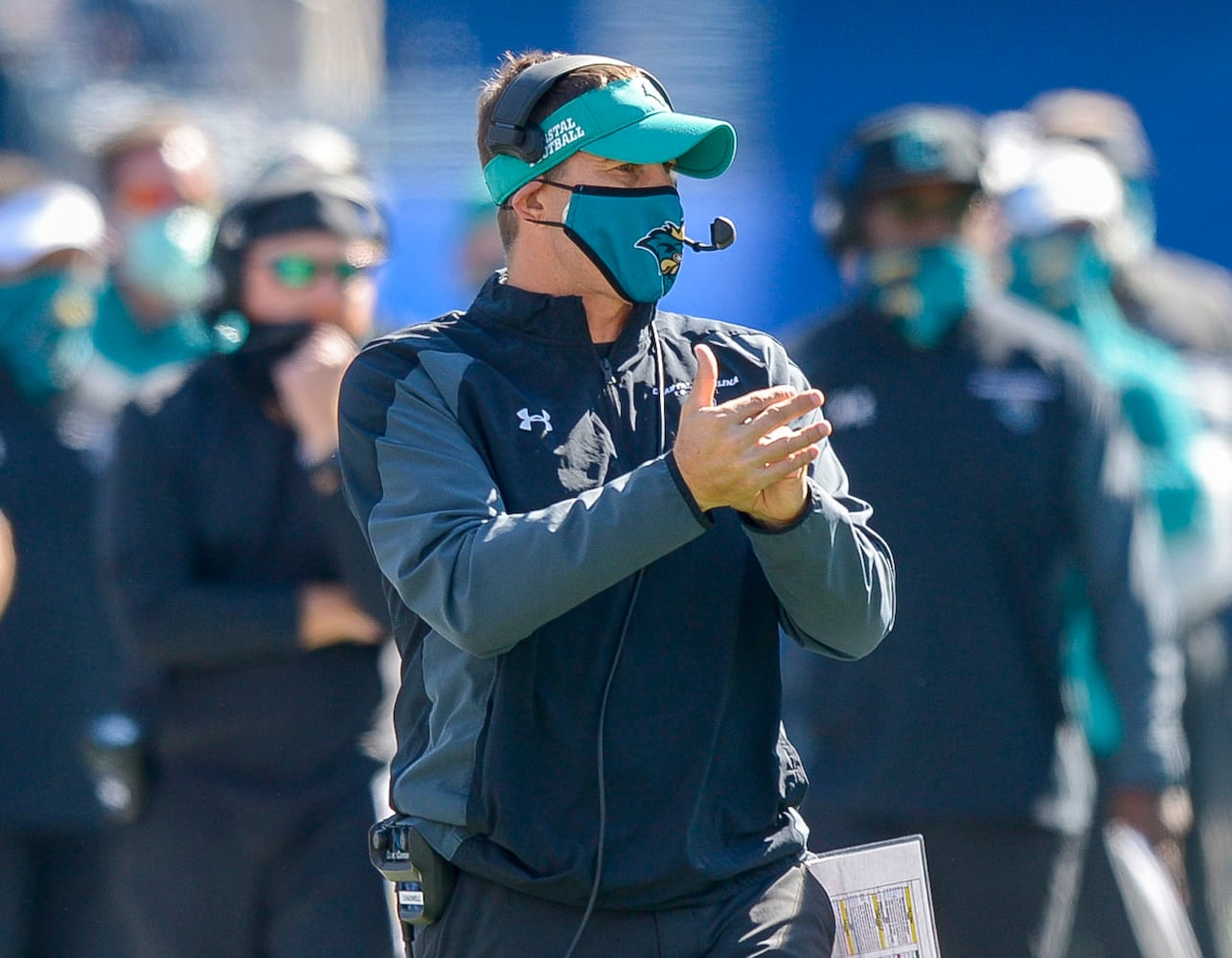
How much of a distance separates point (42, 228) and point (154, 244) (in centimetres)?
106

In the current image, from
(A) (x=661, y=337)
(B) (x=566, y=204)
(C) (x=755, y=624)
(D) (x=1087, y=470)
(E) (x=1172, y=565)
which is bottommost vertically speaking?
(E) (x=1172, y=565)

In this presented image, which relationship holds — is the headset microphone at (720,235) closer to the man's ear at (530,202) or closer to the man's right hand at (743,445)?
the man's ear at (530,202)

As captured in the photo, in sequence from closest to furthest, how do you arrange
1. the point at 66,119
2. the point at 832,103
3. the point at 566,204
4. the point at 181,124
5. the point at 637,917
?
the point at 637,917 < the point at 566,204 < the point at 181,124 < the point at 832,103 < the point at 66,119

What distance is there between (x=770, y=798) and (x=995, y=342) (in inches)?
98.1

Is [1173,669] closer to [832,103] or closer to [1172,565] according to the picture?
[1172,565]

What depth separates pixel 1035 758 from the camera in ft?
17.0

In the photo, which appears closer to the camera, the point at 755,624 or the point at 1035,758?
the point at 755,624

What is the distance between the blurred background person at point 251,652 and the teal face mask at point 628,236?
1.75 m

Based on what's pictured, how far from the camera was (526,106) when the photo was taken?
3.26 meters

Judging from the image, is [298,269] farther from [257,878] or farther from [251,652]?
[257,878]

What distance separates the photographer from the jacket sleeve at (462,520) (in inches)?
111

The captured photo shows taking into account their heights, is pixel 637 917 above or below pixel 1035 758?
above

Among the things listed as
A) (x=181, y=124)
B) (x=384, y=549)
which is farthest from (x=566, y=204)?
(x=181, y=124)

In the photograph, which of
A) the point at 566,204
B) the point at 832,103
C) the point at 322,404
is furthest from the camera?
the point at 832,103
